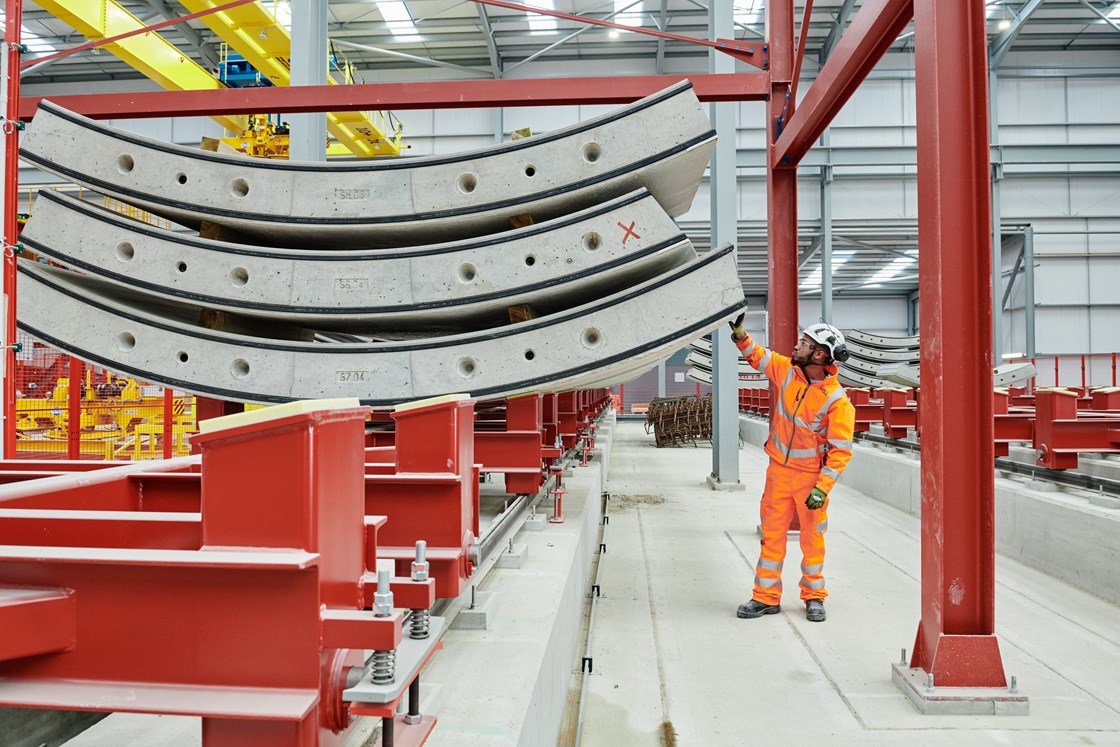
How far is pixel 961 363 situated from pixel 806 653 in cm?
160

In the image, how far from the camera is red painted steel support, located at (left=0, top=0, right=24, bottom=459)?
357 centimetres

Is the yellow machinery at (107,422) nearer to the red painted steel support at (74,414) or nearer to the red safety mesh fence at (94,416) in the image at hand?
the red safety mesh fence at (94,416)

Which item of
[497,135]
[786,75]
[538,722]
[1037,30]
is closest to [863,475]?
[786,75]

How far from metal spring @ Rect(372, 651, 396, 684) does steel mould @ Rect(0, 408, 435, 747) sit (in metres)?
0.05

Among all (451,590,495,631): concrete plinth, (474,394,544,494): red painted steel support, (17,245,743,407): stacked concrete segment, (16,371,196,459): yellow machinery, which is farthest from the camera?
(16,371,196,459): yellow machinery

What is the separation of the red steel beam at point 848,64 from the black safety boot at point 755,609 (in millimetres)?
2909

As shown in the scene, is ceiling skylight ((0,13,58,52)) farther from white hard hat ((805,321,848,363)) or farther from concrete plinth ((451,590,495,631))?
concrete plinth ((451,590,495,631))

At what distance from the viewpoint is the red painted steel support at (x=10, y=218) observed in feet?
11.7

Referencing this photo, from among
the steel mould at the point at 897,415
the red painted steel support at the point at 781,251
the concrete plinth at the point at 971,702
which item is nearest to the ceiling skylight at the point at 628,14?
the steel mould at the point at 897,415

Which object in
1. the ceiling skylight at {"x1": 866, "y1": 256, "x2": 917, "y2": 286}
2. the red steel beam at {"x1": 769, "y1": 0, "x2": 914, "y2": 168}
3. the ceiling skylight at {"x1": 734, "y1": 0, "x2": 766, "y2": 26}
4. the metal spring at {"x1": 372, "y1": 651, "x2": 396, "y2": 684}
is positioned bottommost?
the metal spring at {"x1": 372, "y1": 651, "x2": 396, "y2": 684}

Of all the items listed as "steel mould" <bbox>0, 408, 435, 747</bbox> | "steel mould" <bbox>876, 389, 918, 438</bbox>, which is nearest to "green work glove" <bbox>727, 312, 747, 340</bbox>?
"steel mould" <bbox>0, 408, 435, 747</bbox>

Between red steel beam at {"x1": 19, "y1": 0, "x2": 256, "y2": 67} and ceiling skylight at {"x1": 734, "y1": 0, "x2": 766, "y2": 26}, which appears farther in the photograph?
ceiling skylight at {"x1": 734, "y1": 0, "x2": 766, "y2": 26}

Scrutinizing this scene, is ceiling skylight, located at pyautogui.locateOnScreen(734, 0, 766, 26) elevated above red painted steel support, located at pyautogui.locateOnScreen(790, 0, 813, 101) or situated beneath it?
elevated above

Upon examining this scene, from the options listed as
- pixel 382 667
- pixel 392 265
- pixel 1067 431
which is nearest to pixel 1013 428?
pixel 1067 431
